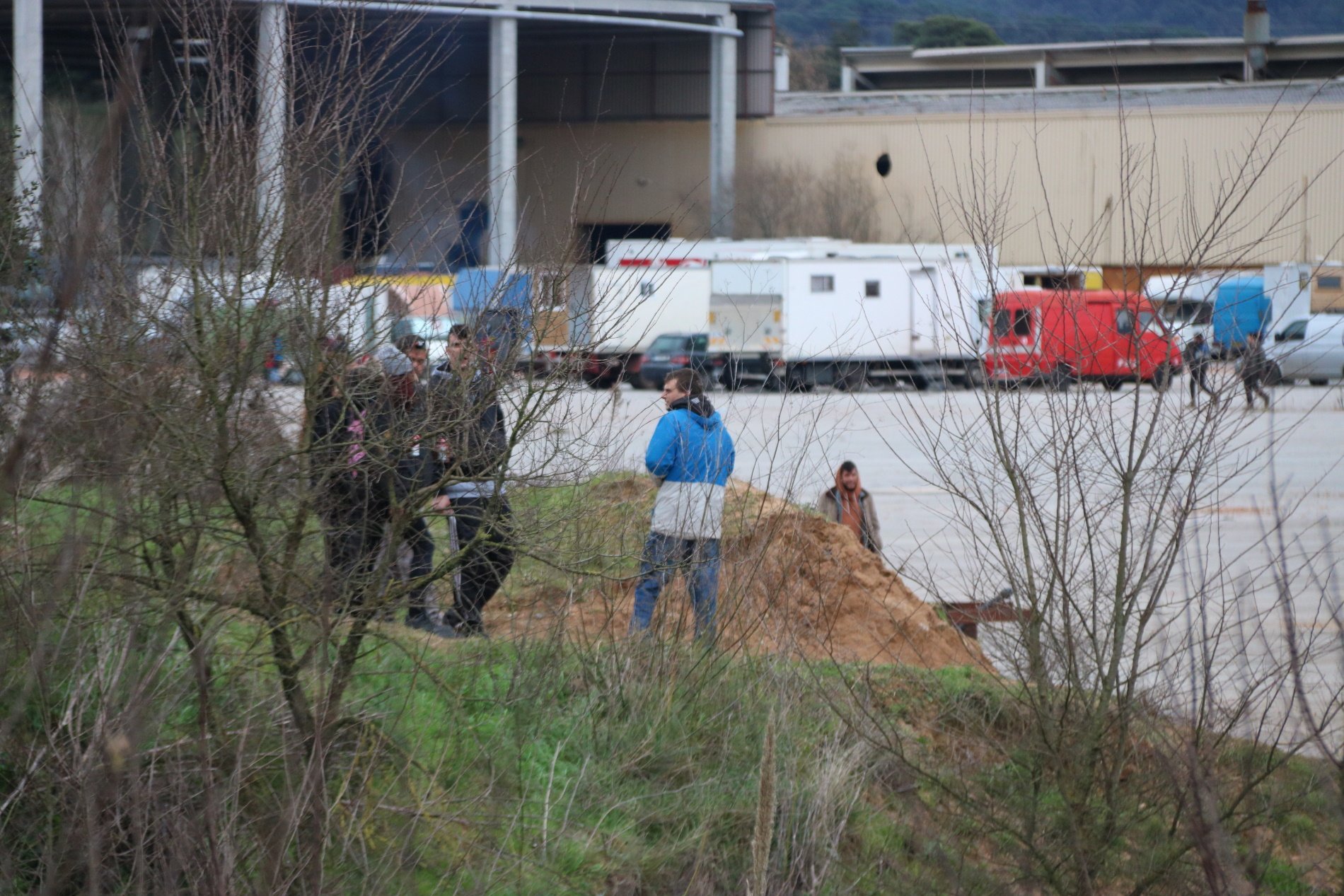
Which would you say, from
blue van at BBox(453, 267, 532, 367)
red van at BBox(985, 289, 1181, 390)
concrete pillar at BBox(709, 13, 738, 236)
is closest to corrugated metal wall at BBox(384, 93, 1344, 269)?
concrete pillar at BBox(709, 13, 738, 236)

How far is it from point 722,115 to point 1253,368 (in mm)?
40112

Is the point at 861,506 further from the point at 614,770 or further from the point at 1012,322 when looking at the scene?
→ the point at 1012,322

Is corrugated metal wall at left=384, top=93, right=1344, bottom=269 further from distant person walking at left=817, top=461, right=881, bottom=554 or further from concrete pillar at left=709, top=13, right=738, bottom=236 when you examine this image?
distant person walking at left=817, top=461, right=881, bottom=554

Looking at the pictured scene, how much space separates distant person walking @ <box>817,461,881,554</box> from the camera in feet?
34.1

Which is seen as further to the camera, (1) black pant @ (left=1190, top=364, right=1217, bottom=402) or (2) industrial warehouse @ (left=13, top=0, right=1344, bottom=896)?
(1) black pant @ (left=1190, top=364, right=1217, bottom=402)

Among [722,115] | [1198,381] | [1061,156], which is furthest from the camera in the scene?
[1061,156]

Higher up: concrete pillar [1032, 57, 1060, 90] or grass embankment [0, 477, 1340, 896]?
concrete pillar [1032, 57, 1060, 90]

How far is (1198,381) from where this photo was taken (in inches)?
213

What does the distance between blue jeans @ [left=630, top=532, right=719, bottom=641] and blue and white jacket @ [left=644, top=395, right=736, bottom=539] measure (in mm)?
67

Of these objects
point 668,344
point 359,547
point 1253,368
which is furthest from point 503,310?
point 668,344

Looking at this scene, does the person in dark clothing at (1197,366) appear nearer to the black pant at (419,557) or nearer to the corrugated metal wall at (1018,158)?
the black pant at (419,557)

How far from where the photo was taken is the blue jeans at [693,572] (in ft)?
21.0

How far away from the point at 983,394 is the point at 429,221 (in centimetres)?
231

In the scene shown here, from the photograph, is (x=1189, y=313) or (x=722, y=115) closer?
(x=1189, y=313)
